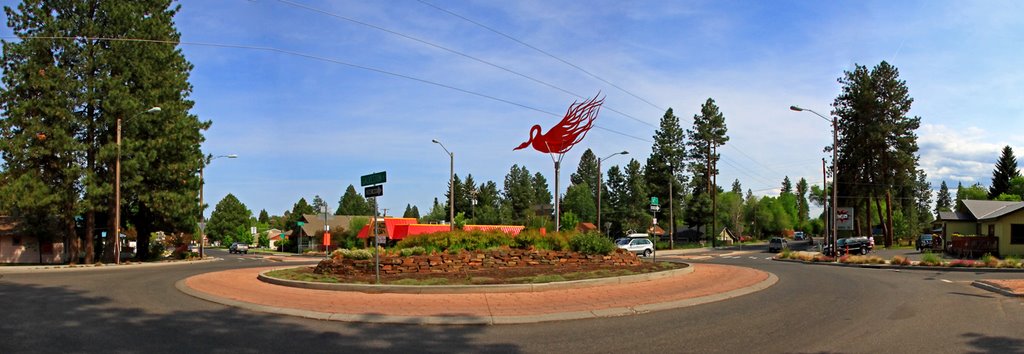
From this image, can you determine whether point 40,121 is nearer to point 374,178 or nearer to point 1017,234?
point 374,178

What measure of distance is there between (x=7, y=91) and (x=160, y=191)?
8308 mm

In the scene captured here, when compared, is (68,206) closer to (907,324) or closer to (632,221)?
(907,324)

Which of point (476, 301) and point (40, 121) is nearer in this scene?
point (476, 301)

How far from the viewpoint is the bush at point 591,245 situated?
68.2 feet

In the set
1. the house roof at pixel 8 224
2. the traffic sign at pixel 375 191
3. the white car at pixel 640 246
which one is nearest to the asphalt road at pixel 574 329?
the traffic sign at pixel 375 191

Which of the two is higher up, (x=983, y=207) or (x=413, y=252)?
(x=983, y=207)

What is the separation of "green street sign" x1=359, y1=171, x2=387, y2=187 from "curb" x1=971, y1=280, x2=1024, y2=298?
45.0 feet

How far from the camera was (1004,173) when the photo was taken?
9556 centimetres

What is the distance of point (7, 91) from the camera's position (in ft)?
100

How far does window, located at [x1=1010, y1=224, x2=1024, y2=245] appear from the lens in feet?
119

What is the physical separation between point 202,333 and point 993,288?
16513 millimetres

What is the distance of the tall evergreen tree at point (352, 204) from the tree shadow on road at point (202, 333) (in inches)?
5421

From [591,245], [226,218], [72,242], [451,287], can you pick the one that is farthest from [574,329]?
[226,218]

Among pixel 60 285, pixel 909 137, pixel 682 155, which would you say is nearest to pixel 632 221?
pixel 682 155
